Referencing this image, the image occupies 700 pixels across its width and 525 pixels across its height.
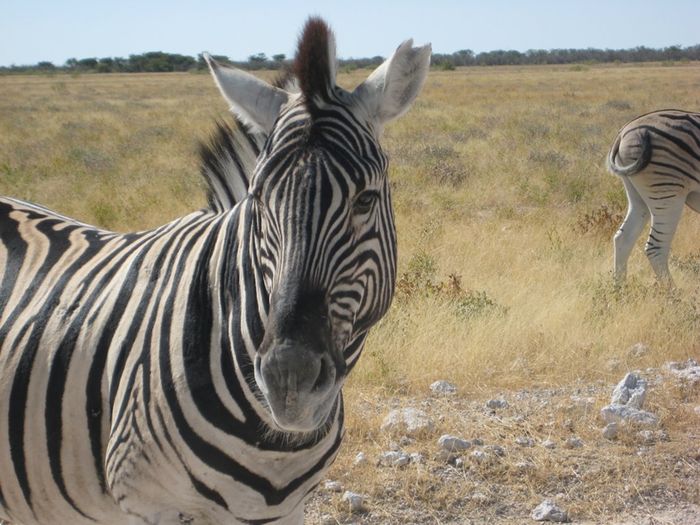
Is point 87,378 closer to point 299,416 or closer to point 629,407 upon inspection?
point 299,416

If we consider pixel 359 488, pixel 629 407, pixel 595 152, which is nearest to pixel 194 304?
pixel 359 488

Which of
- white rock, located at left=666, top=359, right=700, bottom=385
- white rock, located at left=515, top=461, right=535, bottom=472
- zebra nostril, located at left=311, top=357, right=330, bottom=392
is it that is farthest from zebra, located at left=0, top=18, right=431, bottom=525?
white rock, located at left=666, top=359, right=700, bottom=385

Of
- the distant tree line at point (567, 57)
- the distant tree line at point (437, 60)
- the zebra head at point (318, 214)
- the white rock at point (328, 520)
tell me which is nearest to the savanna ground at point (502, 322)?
the white rock at point (328, 520)

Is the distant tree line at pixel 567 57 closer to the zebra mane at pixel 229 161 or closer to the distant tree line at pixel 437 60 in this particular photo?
the distant tree line at pixel 437 60

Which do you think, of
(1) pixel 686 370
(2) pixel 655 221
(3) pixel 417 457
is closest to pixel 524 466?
(3) pixel 417 457

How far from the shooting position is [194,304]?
2068mm

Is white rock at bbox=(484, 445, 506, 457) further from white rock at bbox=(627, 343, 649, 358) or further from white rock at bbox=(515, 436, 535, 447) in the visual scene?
white rock at bbox=(627, 343, 649, 358)

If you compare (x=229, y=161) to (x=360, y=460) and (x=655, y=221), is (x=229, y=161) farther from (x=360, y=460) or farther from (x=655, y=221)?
(x=655, y=221)

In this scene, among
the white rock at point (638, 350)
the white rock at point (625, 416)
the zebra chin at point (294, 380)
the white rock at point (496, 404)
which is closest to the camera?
the zebra chin at point (294, 380)

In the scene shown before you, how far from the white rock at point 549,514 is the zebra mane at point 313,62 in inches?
93.5

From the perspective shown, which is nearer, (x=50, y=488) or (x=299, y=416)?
(x=299, y=416)

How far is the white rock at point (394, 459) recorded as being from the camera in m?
3.75

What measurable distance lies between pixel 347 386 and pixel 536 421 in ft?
4.06

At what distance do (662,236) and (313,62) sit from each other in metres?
6.12
